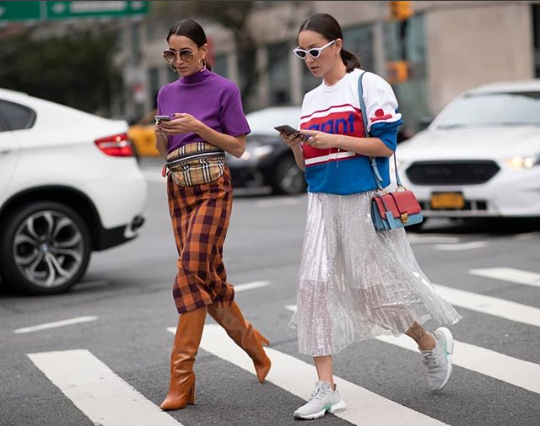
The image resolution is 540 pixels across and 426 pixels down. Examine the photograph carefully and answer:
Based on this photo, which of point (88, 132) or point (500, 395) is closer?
point (500, 395)

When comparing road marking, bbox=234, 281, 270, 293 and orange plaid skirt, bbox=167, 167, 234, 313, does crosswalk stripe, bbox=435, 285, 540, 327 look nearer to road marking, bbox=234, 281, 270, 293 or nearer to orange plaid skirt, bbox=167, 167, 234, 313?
road marking, bbox=234, 281, 270, 293

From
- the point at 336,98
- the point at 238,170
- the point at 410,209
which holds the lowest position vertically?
the point at 238,170

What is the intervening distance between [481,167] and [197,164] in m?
6.88

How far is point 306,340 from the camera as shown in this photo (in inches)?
209

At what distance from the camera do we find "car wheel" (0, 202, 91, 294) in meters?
8.95

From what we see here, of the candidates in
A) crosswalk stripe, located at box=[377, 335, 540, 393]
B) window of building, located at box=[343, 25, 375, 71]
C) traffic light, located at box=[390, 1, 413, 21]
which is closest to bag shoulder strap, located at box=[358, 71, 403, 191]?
crosswalk stripe, located at box=[377, 335, 540, 393]

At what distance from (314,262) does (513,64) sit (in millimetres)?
29870

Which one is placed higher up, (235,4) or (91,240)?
(235,4)

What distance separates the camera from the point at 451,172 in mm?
12086

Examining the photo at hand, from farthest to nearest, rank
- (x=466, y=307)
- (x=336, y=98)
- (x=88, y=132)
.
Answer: (x=88, y=132)
(x=466, y=307)
(x=336, y=98)

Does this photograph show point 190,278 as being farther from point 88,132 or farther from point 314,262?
point 88,132

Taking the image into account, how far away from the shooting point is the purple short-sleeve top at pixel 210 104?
5531 mm

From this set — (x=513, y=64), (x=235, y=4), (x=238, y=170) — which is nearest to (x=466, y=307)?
(x=238, y=170)

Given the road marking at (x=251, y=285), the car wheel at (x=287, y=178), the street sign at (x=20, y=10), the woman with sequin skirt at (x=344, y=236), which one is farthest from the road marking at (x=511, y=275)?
the street sign at (x=20, y=10)
